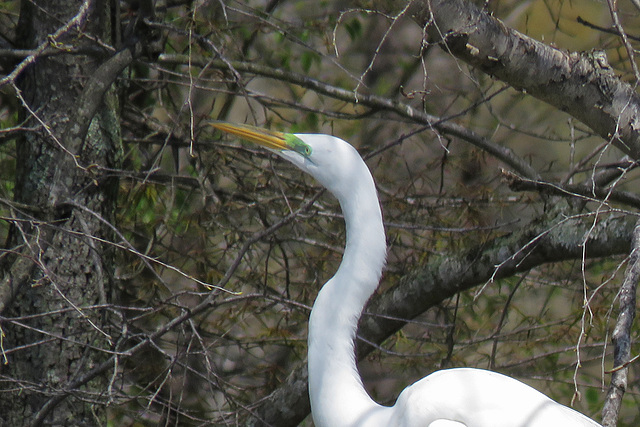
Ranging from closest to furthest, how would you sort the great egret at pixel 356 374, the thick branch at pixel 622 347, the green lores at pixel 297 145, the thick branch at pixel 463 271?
the thick branch at pixel 622 347 < the great egret at pixel 356 374 < the green lores at pixel 297 145 < the thick branch at pixel 463 271

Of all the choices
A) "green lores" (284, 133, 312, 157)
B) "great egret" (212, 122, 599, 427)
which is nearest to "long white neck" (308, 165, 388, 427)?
"great egret" (212, 122, 599, 427)

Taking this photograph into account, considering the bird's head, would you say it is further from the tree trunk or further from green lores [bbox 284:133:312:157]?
the tree trunk

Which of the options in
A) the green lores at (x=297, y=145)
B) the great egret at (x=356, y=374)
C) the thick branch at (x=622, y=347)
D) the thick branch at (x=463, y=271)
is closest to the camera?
the thick branch at (x=622, y=347)

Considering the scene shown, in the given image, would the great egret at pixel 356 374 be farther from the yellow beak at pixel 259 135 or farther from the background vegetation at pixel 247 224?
the background vegetation at pixel 247 224

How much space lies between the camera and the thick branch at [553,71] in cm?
195

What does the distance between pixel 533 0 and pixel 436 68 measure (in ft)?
2.70

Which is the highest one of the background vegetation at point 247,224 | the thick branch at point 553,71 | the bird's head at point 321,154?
the thick branch at point 553,71

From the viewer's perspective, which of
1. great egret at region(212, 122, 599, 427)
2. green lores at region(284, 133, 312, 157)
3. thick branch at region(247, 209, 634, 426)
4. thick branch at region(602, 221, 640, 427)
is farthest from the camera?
thick branch at region(247, 209, 634, 426)

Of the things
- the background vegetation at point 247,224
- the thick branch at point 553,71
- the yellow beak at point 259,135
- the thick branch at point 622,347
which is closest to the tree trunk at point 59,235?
the background vegetation at point 247,224

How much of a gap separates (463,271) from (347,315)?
2.17 feet

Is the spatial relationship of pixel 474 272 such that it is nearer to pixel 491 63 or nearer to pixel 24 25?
pixel 491 63

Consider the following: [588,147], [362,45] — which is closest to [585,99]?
[362,45]

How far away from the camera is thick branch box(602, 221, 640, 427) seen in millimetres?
1357

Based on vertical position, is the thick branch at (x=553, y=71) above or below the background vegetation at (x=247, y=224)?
above
